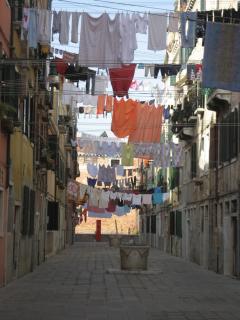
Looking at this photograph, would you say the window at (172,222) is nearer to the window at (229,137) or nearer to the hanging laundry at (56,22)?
the window at (229,137)

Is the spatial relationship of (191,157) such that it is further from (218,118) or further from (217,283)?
(217,283)

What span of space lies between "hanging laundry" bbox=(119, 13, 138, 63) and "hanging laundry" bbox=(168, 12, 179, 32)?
866 mm

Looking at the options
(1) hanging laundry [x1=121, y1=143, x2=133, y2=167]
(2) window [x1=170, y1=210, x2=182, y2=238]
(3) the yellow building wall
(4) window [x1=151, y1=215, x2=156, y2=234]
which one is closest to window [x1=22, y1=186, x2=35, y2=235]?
(3) the yellow building wall

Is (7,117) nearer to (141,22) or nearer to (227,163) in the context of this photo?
(141,22)

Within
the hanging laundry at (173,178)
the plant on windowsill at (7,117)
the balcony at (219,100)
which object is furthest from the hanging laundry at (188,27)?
the hanging laundry at (173,178)

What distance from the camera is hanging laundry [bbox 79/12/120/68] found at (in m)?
17.1

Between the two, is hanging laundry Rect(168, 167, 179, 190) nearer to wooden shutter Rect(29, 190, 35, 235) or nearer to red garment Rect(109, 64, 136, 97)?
wooden shutter Rect(29, 190, 35, 235)

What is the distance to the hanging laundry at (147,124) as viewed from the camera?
1114 inches

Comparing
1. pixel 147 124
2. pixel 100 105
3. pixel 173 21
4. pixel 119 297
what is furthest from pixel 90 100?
pixel 119 297

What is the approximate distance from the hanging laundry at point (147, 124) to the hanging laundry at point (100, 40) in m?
10.7

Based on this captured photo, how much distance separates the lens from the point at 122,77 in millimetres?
19797

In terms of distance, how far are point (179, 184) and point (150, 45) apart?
26.2 meters

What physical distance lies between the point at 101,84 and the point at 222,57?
6.10 metres

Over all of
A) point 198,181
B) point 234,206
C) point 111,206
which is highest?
point 198,181
